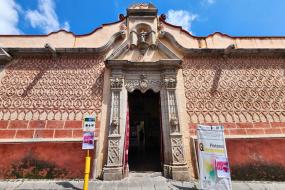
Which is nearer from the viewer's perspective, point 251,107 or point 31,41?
point 251,107

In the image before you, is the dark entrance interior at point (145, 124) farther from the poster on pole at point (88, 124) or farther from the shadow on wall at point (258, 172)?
the poster on pole at point (88, 124)

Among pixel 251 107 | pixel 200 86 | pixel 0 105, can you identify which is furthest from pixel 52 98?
pixel 251 107

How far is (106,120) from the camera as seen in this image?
598cm

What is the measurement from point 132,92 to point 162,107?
1351 mm

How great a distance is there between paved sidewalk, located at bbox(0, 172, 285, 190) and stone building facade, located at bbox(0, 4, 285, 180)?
0.28 metres

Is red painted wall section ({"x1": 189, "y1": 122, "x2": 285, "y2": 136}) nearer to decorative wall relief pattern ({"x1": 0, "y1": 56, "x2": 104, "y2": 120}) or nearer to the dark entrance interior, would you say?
the dark entrance interior

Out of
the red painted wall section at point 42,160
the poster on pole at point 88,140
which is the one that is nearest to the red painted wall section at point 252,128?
the poster on pole at point 88,140

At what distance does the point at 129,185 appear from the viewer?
4723 millimetres

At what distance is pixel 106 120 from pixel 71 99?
1.50 metres

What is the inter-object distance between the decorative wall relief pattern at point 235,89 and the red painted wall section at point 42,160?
414cm

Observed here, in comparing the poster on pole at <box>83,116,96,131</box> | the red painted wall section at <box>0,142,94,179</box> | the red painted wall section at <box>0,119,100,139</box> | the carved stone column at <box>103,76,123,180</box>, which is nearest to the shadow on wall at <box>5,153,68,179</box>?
the red painted wall section at <box>0,142,94,179</box>

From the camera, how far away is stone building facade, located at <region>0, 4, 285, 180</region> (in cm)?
543

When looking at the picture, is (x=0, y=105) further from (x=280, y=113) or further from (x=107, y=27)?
(x=280, y=113)

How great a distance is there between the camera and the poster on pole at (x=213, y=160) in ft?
13.4
